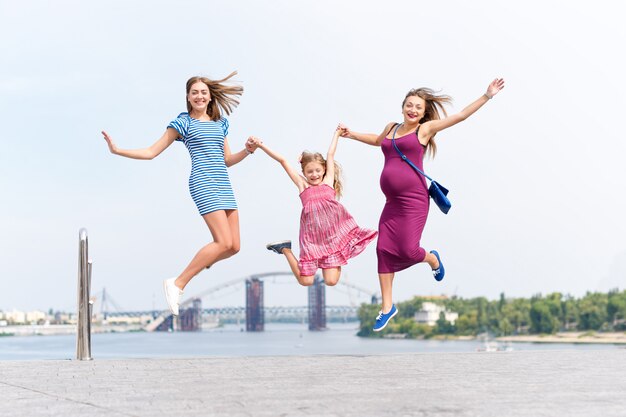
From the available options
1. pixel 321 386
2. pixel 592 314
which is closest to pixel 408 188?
pixel 321 386

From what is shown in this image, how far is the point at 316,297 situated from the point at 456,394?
187 m

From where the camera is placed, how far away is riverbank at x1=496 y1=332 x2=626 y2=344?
140975 mm

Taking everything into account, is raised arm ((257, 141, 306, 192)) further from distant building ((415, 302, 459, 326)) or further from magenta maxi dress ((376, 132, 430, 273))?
distant building ((415, 302, 459, 326))

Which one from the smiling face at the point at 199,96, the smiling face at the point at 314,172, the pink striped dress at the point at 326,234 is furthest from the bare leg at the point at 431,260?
the smiling face at the point at 199,96

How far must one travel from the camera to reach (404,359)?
32.5 feet

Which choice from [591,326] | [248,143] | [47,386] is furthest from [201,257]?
[591,326]

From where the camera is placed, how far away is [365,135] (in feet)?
36.0

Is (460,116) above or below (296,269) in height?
above

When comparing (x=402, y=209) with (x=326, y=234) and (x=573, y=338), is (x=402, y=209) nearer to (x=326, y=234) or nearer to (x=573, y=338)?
(x=326, y=234)

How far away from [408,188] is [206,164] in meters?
2.22

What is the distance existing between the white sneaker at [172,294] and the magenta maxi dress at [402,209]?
89.0 inches

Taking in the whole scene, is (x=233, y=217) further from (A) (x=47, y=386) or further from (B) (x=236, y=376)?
(A) (x=47, y=386)

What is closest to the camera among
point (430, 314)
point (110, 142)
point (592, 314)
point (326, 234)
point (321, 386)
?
point (321, 386)

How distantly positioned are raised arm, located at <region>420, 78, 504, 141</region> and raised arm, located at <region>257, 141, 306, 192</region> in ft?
4.82
